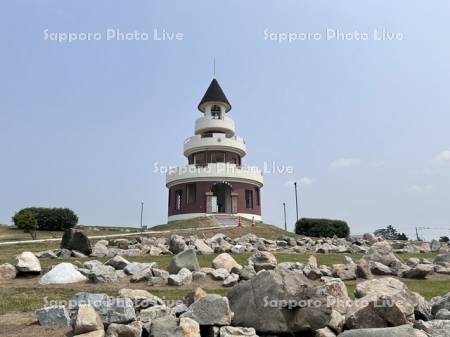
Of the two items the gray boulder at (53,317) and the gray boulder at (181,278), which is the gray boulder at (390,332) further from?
the gray boulder at (181,278)

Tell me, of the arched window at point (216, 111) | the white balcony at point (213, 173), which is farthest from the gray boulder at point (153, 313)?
the arched window at point (216, 111)

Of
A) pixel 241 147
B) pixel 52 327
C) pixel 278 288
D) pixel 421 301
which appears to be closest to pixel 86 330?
pixel 52 327

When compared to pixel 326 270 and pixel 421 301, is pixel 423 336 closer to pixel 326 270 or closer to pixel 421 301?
pixel 421 301

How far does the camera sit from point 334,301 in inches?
322

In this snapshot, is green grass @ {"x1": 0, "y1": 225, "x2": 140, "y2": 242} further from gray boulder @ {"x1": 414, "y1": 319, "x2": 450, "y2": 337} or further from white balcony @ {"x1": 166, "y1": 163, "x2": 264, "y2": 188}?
gray boulder @ {"x1": 414, "y1": 319, "x2": 450, "y2": 337}

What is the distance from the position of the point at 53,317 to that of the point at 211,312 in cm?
258

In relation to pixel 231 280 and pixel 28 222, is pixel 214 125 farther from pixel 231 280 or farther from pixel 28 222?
pixel 231 280

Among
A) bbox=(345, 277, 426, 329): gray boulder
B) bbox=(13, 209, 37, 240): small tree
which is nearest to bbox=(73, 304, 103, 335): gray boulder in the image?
bbox=(345, 277, 426, 329): gray boulder

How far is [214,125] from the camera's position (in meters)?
44.7

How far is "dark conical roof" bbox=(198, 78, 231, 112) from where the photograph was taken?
4703 centimetres

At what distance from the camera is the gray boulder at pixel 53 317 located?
282 inches

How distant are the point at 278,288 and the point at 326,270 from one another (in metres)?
6.63

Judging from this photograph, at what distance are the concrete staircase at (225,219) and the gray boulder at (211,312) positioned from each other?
29.6 metres

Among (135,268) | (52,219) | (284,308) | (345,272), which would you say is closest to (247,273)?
(345,272)
